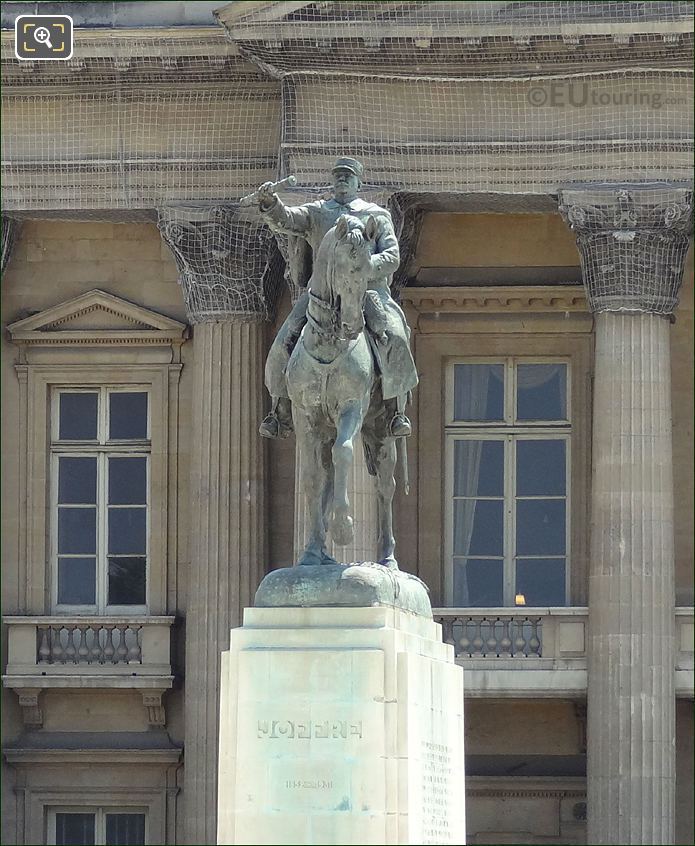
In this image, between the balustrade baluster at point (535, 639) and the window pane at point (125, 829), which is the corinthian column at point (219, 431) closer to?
the window pane at point (125, 829)

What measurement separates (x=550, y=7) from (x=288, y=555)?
7.41 meters

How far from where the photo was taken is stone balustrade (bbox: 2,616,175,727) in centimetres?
4600

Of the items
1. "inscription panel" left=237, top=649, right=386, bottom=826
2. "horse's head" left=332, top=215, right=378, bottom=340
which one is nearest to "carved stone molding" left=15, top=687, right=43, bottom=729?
"horse's head" left=332, top=215, right=378, bottom=340

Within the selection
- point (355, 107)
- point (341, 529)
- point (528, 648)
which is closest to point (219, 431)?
point (355, 107)

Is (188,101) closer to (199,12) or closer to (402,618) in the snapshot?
(199,12)

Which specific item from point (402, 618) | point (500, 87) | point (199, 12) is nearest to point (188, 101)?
point (199, 12)

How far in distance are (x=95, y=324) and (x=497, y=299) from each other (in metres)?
5.00

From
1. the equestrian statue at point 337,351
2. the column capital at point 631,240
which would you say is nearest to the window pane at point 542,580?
the column capital at point 631,240

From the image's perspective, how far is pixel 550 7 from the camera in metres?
42.4

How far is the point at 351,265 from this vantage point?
29.1 m

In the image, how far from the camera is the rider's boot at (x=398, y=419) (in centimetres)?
3012

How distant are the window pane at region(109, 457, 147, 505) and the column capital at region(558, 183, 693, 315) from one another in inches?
266

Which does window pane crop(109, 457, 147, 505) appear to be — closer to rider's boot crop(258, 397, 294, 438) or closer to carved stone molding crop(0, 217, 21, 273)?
carved stone molding crop(0, 217, 21, 273)

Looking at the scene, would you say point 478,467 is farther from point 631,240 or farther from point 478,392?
point 631,240
